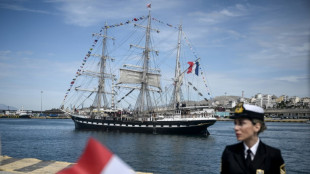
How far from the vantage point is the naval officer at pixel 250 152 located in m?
2.81

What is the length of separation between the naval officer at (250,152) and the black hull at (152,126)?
5202cm

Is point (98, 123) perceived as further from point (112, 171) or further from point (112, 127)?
point (112, 171)

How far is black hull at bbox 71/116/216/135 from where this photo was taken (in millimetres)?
54656

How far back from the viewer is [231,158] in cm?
291

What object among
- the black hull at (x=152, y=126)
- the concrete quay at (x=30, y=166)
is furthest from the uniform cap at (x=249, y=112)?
the black hull at (x=152, y=126)

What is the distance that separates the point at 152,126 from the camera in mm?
58062

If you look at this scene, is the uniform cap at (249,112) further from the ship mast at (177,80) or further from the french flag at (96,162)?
the ship mast at (177,80)

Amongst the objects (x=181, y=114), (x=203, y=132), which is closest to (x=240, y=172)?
(x=203, y=132)

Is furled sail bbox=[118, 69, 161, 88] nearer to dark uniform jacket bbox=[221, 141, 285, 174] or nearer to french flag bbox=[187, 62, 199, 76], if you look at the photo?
french flag bbox=[187, 62, 199, 76]

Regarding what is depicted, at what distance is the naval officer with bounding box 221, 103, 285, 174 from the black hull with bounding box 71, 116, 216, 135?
52.0 metres

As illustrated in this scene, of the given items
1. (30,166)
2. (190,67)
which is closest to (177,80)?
(190,67)

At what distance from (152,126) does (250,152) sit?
183ft

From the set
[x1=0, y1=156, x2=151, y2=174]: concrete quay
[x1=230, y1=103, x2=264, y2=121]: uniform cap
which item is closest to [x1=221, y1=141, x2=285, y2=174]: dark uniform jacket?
[x1=230, y1=103, x2=264, y2=121]: uniform cap

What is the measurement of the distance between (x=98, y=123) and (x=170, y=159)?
4038 centimetres
